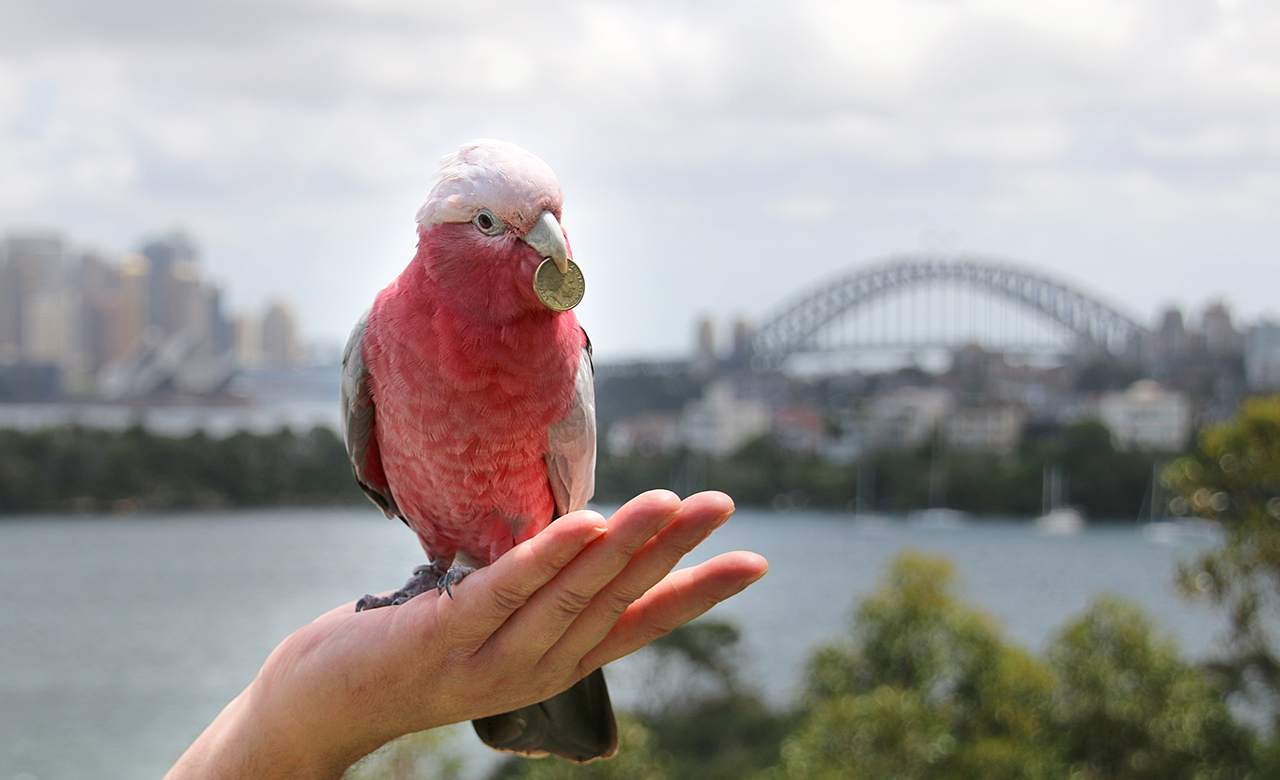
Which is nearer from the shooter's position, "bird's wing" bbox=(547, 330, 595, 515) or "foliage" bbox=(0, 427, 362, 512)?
"bird's wing" bbox=(547, 330, 595, 515)

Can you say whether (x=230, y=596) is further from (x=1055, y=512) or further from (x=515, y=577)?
(x=515, y=577)

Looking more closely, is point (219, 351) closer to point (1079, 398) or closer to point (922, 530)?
point (922, 530)

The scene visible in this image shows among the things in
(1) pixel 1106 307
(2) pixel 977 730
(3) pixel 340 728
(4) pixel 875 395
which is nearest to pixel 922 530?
(4) pixel 875 395

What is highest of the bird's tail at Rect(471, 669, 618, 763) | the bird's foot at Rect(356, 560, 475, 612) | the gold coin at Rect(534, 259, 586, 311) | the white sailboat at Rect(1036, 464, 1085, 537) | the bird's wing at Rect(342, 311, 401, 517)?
the gold coin at Rect(534, 259, 586, 311)

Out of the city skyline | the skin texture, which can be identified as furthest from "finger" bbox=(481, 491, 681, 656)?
the city skyline

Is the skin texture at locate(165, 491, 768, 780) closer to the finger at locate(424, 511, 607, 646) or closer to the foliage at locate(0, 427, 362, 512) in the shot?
the finger at locate(424, 511, 607, 646)

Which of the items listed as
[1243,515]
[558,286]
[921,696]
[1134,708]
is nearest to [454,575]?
[558,286]

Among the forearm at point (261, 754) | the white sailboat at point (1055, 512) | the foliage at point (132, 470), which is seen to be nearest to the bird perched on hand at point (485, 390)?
the forearm at point (261, 754)
